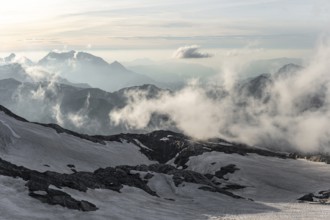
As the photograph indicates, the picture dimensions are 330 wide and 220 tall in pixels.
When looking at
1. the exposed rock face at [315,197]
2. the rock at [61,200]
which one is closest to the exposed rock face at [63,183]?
the rock at [61,200]

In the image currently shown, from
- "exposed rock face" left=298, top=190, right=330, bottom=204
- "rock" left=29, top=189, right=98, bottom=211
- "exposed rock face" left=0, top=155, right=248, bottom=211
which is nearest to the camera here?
"rock" left=29, top=189, right=98, bottom=211

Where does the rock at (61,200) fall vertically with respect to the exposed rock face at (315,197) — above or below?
above

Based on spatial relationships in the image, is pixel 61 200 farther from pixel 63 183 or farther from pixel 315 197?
pixel 315 197

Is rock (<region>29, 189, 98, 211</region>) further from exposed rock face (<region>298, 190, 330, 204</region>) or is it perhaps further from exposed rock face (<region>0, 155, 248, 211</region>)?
exposed rock face (<region>298, 190, 330, 204</region>)

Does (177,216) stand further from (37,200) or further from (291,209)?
(291,209)

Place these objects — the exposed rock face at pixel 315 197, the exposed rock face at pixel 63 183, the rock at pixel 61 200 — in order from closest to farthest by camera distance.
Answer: the rock at pixel 61 200
the exposed rock face at pixel 63 183
the exposed rock face at pixel 315 197

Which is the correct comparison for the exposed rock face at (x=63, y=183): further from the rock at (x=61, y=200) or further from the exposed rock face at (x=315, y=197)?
the exposed rock face at (x=315, y=197)

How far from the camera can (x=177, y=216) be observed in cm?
8781

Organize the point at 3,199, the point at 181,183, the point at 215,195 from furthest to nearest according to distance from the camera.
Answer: the point at 181,183 < the point at 215,195 < the point at 3,199

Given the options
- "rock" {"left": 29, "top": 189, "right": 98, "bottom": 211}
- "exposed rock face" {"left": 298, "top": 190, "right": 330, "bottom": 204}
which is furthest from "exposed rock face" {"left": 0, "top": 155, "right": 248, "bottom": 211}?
"exposed rock face" {"left": 298, "top": 190, "right": 330, "bottom": 204}

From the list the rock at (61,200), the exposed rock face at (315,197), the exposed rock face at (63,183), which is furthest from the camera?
the exposed rock face at (315,197)

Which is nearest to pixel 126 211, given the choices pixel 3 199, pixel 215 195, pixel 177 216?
pixel 177 216

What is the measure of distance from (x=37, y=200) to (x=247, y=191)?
456 ft

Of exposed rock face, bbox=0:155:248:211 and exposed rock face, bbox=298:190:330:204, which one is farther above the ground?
exposed rock face, bbox=0:155:248:211
